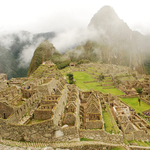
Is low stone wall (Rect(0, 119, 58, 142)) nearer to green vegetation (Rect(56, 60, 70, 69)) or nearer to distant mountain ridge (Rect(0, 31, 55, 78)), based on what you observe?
distant mountain ridge (Rect(0, 31, 55, 78))

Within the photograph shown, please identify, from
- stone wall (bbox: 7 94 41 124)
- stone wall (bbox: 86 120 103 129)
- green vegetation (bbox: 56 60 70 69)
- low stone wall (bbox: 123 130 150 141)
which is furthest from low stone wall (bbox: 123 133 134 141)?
green vegetation (bbox: 56 60 70 69)

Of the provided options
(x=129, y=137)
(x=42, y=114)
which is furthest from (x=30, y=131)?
(x=129, y=137)

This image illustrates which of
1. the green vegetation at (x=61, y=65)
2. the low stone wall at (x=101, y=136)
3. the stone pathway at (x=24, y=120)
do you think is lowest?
the low stone wall at (x=101, y=136)

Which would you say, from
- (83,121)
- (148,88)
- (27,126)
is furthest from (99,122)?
(148,88)

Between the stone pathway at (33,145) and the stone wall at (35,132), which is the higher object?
the stone wall at (35,132)

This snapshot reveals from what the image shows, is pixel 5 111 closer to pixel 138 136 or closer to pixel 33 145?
pixel 33 145

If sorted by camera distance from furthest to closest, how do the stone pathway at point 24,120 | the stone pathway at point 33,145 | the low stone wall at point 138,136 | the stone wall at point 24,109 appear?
the low stone wall at point 138,136 → the stone pathway at point 24,120 → the stone wall at point 24,109 → the stone pathway at point 33,145

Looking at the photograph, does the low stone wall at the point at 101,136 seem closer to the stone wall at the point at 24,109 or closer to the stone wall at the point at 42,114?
the stone wall at the point at 42,114

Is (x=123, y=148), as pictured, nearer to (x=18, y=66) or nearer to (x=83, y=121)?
(x=83, y=121)

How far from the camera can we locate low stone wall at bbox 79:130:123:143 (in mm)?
20656

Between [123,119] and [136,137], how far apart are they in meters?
3.88

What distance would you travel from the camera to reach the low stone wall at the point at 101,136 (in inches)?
813

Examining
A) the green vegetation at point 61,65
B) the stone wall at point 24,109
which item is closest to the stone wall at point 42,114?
the stone wall at point 24,109

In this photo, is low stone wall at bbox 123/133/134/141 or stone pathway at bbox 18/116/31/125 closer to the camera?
stone pathway at bbox 18/116/31/125
